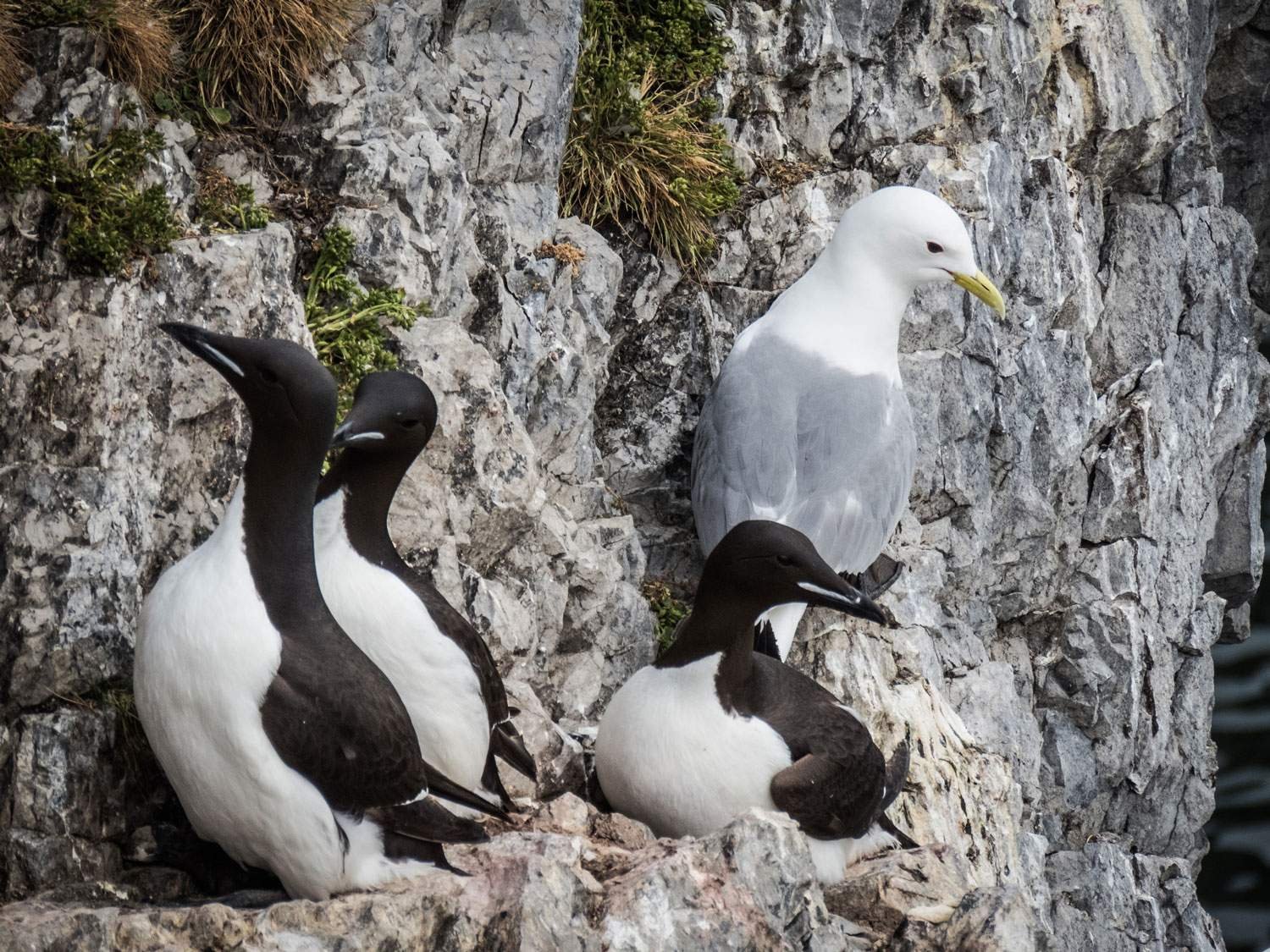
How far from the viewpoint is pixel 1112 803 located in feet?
37.9

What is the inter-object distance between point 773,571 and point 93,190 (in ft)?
9.01

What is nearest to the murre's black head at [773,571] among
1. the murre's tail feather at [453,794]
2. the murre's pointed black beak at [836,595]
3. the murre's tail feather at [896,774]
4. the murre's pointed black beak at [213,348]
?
the murre's pointed black beak at [836,595]

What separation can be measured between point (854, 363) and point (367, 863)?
405 centimetres

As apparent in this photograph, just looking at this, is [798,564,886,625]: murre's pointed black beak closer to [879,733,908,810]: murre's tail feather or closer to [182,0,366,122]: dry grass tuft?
[879,733,908,810]: murre's tail feather

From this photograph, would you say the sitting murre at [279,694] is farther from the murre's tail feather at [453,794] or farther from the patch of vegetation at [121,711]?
the patch of vegetation at [121,711]

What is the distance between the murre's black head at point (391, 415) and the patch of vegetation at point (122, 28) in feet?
5.77

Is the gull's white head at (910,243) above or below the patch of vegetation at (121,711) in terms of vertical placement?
above

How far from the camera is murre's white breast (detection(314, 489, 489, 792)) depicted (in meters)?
5.29

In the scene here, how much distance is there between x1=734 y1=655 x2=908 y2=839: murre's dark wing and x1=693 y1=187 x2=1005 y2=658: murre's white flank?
1.00 m

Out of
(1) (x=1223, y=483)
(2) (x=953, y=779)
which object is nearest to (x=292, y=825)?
(2) (x=953, y=779)

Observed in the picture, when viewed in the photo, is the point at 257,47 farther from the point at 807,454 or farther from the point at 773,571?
the point at 773,571

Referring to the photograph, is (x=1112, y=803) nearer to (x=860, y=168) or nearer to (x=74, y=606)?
(x=860, y=168)

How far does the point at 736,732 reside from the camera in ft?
18.4

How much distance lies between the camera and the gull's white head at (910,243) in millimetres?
7969
